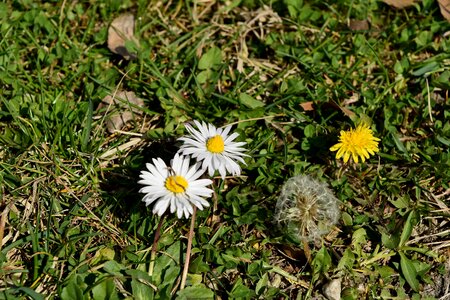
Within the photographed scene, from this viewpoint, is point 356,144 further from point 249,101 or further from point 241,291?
point 241,291

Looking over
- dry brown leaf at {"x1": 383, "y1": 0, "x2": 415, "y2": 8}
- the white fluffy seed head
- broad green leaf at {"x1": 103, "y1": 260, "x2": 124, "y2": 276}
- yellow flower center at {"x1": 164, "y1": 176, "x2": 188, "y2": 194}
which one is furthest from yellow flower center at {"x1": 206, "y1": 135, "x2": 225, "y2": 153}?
dry brown leaf at {"x1": 383, "y1": 0, "x2": 415, "y2": 8}

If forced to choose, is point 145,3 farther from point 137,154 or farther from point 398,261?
point 398,261

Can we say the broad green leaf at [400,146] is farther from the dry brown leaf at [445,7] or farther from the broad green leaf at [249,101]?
the dry brown leaf at [445,7]

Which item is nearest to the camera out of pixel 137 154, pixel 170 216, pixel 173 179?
pixel 173 179

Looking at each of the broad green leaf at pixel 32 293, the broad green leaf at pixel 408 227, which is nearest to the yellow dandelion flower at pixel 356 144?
the broad green leaf at pixel 408 227

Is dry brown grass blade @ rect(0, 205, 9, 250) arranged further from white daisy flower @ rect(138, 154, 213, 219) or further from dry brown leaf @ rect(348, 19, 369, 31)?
dry brown leaf @ rect(348, 19, 369, 31)

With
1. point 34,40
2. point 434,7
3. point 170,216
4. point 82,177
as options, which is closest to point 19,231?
point 82,177
